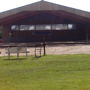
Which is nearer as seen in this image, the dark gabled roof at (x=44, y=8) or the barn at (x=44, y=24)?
the dark gabled roof at (x=44, y=8)

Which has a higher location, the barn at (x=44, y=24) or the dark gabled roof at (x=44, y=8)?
the dark gabled roof at (x=44, y=8)

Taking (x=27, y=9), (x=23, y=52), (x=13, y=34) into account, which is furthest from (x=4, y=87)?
(x=13, y=34)

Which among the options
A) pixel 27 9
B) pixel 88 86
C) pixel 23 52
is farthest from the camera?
pixel 27 9

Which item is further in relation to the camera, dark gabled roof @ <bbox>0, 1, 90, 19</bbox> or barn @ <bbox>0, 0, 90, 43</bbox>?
barn @ <bbox>0, 0, 90, 43</bbox>

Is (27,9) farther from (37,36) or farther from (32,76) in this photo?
(32,76)

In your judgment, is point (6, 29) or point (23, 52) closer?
point (23, 52)

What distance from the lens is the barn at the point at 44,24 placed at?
48.4m

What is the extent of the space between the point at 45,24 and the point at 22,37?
382 centimetres

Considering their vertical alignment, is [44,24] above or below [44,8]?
below

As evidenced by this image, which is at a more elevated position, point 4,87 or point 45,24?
point 45,24

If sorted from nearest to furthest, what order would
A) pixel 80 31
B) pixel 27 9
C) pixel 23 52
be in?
pixel 23 52 < pixel 27 9 < pixel 80 31

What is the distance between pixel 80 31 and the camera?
51.5 meters

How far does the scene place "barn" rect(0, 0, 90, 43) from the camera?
1907 inches

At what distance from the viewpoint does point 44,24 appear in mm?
51000
